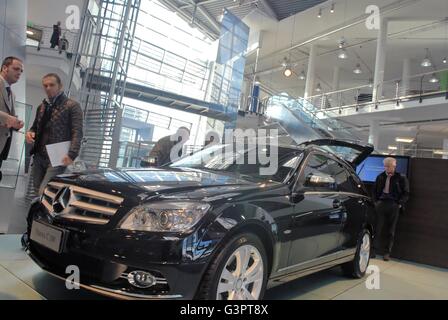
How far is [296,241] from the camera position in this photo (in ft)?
10.3

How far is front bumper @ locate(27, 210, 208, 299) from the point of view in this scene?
221 centimetres

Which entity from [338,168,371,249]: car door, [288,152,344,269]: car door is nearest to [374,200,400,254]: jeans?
[338,168,371,249]: car door

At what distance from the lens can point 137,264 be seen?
7.26 feet

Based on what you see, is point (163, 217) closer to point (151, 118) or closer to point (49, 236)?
point (49, 236)

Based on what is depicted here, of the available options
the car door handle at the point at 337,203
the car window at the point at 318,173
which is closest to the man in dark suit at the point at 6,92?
the car window at the point at 318,173

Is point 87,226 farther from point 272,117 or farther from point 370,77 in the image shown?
point 370,77

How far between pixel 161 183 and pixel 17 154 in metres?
3.74

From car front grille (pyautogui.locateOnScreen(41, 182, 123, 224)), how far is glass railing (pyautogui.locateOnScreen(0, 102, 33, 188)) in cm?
226

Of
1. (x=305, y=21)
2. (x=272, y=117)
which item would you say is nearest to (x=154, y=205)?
(x=272, y=117)

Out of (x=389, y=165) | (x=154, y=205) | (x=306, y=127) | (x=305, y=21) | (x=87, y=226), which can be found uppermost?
(x=305, y=21)

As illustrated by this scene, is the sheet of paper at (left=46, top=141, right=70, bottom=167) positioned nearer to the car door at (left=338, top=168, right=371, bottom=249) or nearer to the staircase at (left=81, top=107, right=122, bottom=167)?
the car door at (left=338, top=168, right=371, bottom=249)

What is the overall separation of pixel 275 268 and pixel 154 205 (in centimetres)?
114

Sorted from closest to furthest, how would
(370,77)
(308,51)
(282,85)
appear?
(308,51) → (370,77) → (282,85)

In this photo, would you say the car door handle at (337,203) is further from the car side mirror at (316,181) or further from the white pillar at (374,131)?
the white pillar at (374,131)
